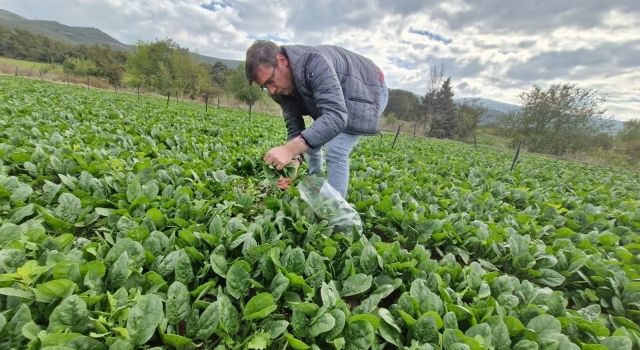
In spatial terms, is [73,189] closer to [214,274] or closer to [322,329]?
[214,274]

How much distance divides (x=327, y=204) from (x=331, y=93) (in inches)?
36.9

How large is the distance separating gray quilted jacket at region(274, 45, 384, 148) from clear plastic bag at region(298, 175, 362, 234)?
41cm

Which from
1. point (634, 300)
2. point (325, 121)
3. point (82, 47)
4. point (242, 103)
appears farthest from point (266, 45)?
point (82, 47)

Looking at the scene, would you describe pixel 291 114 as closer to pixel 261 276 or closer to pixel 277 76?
pixel 277 76

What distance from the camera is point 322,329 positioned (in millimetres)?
1492

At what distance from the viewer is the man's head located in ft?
7.91

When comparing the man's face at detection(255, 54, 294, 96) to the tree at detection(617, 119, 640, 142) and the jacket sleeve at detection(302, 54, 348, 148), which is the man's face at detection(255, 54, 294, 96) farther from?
the tree at detection(617, 119, 640, 142)

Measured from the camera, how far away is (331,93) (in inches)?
96.3

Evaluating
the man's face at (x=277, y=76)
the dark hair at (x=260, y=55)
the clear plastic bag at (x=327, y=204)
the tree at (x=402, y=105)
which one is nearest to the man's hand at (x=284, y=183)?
the clear plastic bag at (x=327, y=204)

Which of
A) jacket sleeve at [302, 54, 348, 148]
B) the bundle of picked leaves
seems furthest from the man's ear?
the bundle of picked leaves

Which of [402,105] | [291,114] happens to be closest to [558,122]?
[402,105]

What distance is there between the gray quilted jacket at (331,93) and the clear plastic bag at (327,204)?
16.3 inches

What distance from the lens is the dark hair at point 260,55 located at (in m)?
2.40

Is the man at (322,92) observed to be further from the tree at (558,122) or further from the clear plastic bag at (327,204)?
the tree at (558,122)
